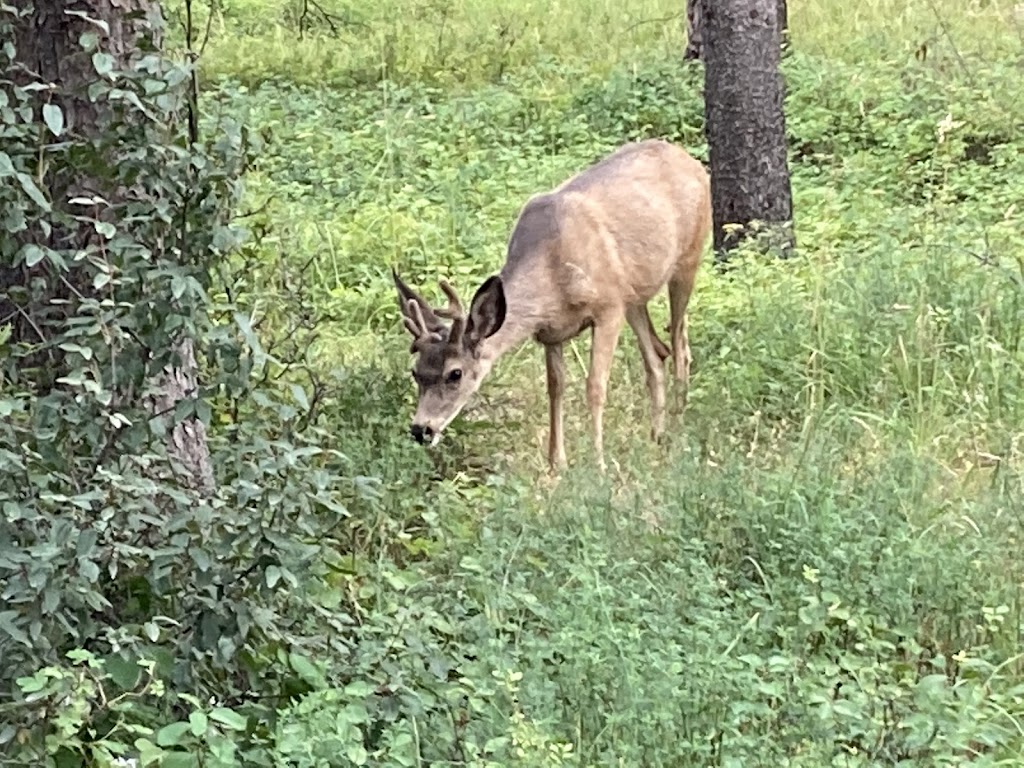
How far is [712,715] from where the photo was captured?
4477mm

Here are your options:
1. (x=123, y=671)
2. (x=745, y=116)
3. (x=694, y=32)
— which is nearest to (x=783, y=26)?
(x=694, y=32)

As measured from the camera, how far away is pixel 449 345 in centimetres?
745

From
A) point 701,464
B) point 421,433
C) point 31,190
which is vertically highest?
point 31,190

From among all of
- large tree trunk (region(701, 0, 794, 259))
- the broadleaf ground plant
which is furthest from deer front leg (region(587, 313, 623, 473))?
large tree trunk (region(701, 0, 794, 259))

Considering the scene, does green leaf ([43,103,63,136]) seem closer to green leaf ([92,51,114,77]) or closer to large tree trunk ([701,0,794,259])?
green leaf ([92,51,114,77])

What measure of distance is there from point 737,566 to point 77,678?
240 centimetres

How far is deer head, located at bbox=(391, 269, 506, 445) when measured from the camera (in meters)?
7.29

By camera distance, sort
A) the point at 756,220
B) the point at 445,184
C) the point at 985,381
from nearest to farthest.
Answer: the point at 985,381 → the point at 756,220 → the point at 445,184

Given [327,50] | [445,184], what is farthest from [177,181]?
[327,50]

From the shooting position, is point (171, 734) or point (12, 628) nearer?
point (12, 628)

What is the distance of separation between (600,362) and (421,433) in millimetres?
1178

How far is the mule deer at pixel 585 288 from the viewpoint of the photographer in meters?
7.39

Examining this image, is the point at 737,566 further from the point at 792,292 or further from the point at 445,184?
the point at 445,184

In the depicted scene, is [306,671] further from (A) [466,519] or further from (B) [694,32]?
(B) [694,32]
